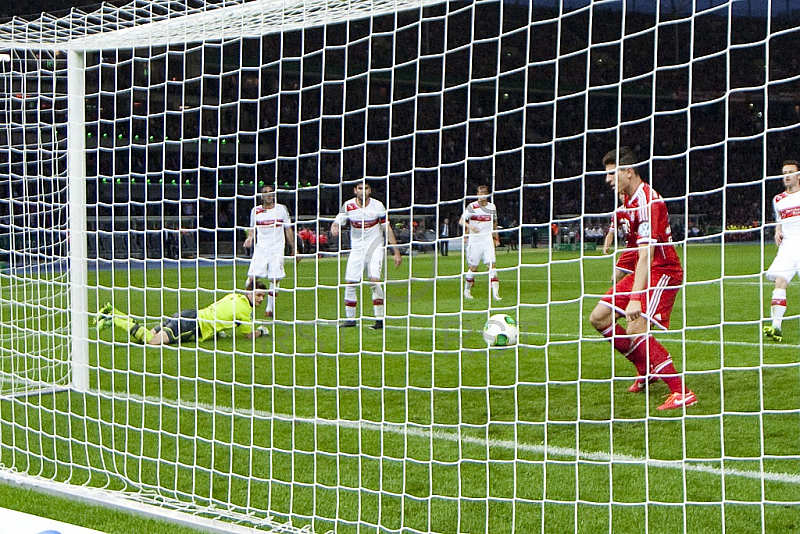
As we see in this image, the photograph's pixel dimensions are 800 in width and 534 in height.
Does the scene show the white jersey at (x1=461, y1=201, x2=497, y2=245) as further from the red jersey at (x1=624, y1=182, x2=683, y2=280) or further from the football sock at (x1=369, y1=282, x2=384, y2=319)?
the red jersey at (x1=624, y1=182, x2=683, y2=280)

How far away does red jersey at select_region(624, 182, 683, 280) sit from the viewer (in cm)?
510

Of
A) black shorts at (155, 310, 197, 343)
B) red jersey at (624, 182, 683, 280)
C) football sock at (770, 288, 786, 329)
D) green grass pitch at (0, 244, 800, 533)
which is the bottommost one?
green grass pitch at (0, 244, 800, 533)

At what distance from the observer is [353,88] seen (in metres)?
23.7

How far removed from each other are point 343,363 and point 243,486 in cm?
334

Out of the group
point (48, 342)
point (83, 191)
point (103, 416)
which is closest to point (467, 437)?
point (103, 416)

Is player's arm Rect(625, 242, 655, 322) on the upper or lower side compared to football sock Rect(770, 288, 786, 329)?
upper

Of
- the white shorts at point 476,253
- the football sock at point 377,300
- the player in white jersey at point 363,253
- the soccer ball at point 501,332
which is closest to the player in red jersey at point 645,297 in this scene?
the soccer ball at point 501,332

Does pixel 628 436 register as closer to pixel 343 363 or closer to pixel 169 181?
pixel 343 363

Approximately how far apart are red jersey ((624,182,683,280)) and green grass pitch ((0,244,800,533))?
21.0 inches

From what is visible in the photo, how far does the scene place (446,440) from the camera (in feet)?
16.6

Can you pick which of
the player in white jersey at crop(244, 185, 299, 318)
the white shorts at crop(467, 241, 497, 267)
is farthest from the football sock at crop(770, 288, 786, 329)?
the white shorts at crop(467, 241, 497, 267)

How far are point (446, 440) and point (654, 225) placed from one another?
5.45ft

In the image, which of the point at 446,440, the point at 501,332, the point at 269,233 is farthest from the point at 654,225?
the point at 269,233

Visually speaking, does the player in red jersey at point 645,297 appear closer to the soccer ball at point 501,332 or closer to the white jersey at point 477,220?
the soccer ball at point 501,332
